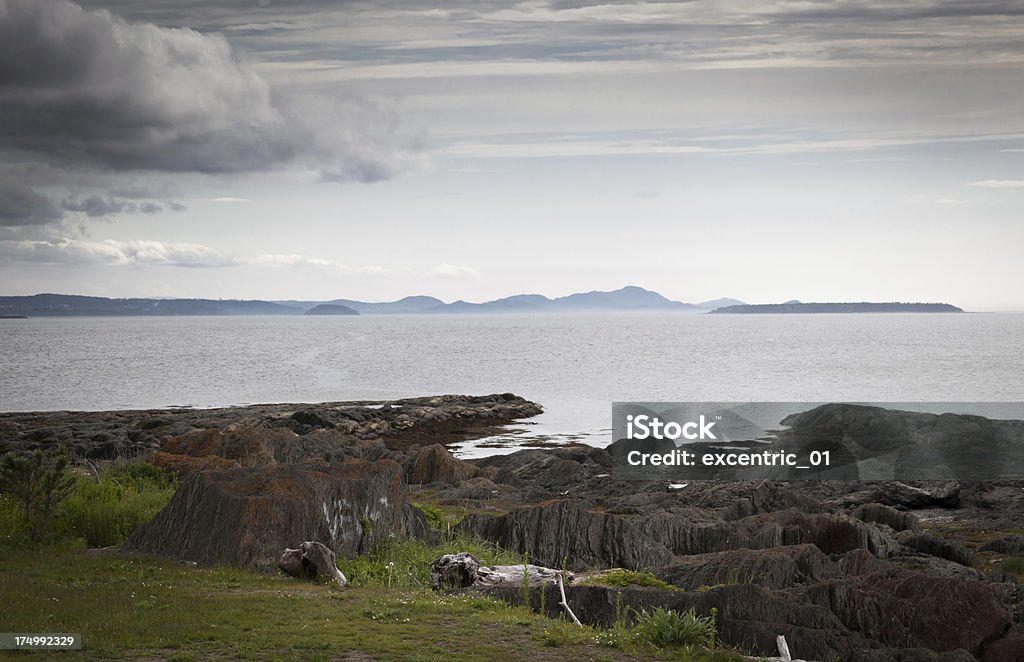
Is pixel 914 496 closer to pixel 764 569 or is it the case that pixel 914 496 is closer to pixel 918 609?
pixel 764 569

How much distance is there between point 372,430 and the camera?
57250mm

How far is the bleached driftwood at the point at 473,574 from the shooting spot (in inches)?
533

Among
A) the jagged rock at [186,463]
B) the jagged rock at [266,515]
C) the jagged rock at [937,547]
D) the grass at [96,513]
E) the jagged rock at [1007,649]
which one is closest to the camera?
the jagged rock at [1007,649]

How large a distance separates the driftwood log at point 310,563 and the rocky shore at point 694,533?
615 mm

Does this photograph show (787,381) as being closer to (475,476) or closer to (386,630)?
(475,476)

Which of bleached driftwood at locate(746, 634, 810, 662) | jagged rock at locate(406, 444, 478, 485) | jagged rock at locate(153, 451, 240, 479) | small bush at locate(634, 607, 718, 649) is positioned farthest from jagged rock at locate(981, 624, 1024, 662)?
jagged rock at locate(406, 444, 478, 485)

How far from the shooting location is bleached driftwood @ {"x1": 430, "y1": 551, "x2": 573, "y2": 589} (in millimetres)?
13547

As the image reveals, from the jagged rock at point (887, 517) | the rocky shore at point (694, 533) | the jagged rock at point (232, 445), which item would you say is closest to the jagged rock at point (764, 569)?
the rocky shore at point (694, 533)

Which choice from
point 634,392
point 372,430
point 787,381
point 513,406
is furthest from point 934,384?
point 372,430

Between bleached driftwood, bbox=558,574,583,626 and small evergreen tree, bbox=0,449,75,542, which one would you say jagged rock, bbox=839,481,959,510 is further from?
small evergreen tree, bbox=0,449,75,542

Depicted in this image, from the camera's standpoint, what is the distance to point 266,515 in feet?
48.5

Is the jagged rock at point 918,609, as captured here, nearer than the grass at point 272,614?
No

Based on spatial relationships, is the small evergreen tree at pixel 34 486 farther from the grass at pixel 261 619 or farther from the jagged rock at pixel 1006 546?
the jagged rock at pixel 1006 546

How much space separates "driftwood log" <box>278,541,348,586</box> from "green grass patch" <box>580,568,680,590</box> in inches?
144
